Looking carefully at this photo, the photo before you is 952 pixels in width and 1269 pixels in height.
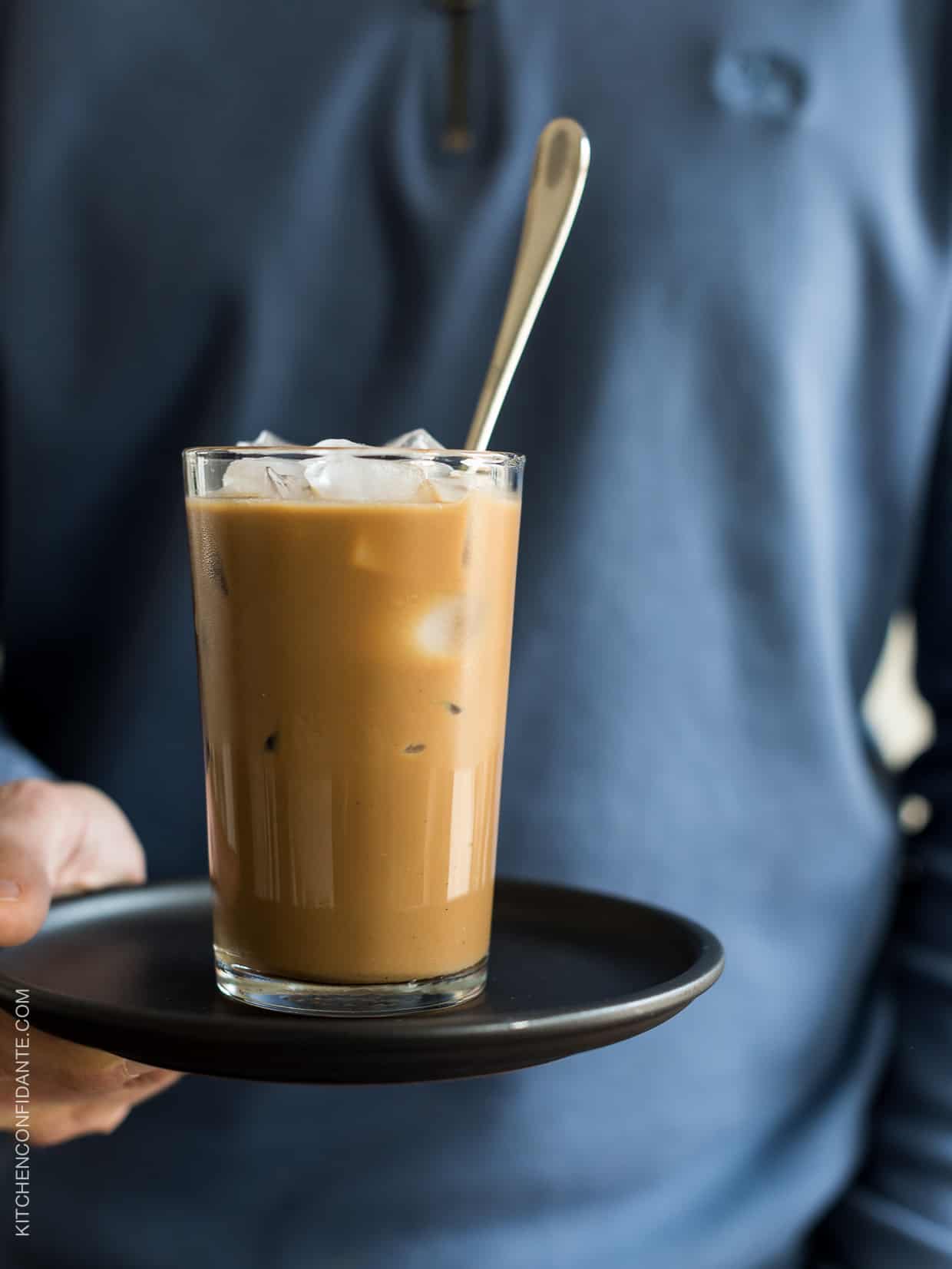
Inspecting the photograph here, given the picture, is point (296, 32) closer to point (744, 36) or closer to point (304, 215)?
point (304, 215)

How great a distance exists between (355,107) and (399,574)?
698 millimetres

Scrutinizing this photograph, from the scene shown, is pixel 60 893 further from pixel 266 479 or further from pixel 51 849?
pixel 266 479

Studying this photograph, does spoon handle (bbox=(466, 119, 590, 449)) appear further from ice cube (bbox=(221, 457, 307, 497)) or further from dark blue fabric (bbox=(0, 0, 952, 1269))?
dark blue fabric (bbox=(0, 0, 952, 1269))

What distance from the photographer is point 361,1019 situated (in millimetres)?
667

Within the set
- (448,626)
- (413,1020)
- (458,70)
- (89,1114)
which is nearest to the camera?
(413,1020)

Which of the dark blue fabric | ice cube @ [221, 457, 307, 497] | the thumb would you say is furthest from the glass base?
the dark blue fabric

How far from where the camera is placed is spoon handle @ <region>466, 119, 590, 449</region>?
0.77 meters

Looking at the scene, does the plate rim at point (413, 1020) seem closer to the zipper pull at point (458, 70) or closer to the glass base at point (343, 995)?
the glass base at point (343, 995)

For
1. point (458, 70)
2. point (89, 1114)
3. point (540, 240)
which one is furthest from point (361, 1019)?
point (458, 70)

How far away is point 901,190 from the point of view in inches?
49.2

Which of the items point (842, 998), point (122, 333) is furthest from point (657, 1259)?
point (122, 333)

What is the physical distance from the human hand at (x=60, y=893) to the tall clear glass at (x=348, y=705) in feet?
0.32

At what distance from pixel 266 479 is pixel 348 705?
0.13 meters

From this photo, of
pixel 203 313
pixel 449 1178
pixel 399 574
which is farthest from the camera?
pixel 203 313
